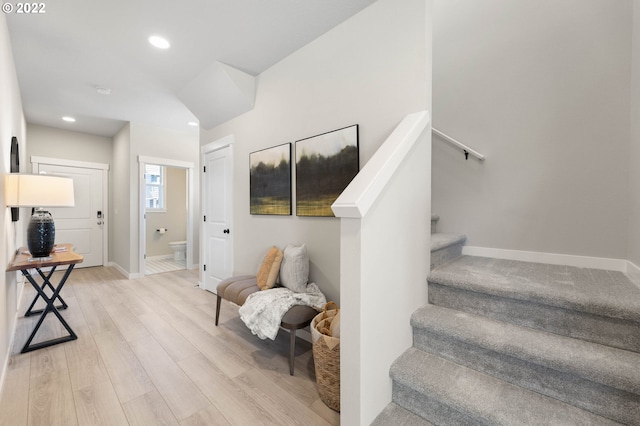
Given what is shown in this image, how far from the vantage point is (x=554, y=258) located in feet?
7.04

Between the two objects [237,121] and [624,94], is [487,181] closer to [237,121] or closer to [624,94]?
[624,94]

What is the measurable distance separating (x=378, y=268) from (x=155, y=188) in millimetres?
6756

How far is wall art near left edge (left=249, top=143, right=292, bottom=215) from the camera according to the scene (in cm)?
271

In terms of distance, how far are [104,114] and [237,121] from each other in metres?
2.74

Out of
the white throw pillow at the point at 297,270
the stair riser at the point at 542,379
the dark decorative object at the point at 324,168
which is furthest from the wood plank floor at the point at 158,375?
the dark decorative object at the point at 324,168

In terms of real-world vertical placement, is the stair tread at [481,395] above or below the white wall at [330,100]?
below

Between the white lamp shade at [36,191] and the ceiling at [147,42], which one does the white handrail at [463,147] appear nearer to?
the ceiling at [147,42]

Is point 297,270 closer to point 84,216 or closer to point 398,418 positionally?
point 398,418

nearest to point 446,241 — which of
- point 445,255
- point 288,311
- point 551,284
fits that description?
point 445,255

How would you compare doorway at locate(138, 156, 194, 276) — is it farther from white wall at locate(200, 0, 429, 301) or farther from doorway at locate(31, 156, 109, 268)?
white wall at locate(200, 0, 429, 301)

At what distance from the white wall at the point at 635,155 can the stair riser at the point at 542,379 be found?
1069 mm

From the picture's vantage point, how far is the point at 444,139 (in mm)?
2711

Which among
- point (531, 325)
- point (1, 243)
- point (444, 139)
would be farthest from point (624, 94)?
point (1, 243)

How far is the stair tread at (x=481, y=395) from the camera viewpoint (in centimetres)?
110
